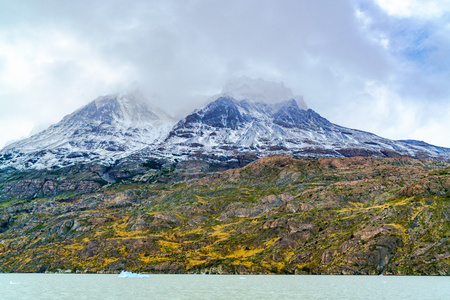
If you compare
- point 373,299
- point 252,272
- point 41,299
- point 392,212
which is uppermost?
point 392,212

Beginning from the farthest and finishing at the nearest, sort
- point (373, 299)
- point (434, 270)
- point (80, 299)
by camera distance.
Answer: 1. point (434, 270)
2. point (80, 299)
3. point (373, 299)

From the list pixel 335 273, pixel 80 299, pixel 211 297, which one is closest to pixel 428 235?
pixel 335 273

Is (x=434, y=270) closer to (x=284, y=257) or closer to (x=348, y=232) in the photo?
(x=348, y=232)

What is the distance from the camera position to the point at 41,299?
8138cm

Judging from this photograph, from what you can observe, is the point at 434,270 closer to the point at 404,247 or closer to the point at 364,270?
the point at 404,247

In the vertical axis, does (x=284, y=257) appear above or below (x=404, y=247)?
below

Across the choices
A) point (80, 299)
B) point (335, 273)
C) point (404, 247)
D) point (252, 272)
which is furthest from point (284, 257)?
point (80, 299)

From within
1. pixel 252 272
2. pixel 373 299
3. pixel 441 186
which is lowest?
pixel 252 272

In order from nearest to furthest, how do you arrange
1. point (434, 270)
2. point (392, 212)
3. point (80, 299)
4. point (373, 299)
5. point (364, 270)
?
point (373, 299)
point (80, 299)
point (434, 270)
point (364, 270)
point (392, 212)

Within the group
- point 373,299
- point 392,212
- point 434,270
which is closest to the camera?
point 373,299

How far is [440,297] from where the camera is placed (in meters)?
75.9

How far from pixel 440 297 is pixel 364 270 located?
8632 cm

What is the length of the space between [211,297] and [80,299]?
97.3 feet

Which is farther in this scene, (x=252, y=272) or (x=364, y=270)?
(x=252, y=272)
